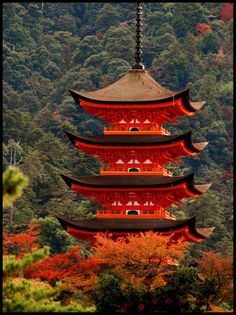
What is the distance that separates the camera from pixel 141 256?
5344 cm

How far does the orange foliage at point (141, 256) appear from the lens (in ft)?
174

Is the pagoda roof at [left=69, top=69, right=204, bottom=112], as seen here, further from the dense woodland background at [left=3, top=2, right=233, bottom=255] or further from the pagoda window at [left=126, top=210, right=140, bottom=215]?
the dense woodland background at [left=3, top=2, right=233, bottom=255]

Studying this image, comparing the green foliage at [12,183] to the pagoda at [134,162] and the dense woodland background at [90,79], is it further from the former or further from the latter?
the dense woodland background at [90,79]

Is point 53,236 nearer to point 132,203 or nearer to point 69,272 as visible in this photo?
point 132,203

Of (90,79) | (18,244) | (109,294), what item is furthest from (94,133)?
(109,294)

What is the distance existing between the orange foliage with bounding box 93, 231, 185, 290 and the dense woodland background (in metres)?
36.1

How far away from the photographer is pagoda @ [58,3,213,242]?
5675cm

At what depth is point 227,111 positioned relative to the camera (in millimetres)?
124875

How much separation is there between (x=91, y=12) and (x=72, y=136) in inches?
3541

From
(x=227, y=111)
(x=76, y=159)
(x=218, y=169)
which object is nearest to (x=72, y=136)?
(x=76, y=159)

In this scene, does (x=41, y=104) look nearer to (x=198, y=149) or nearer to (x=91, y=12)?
(x=91, y=12)

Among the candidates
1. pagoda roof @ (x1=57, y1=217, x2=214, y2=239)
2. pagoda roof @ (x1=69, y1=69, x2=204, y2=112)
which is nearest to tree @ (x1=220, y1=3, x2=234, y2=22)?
pagoda roof @ (x1=69, y1=69, x2=204, y2=112)

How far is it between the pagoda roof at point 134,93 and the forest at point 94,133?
17.4 ft

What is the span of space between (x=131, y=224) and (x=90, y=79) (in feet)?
241
